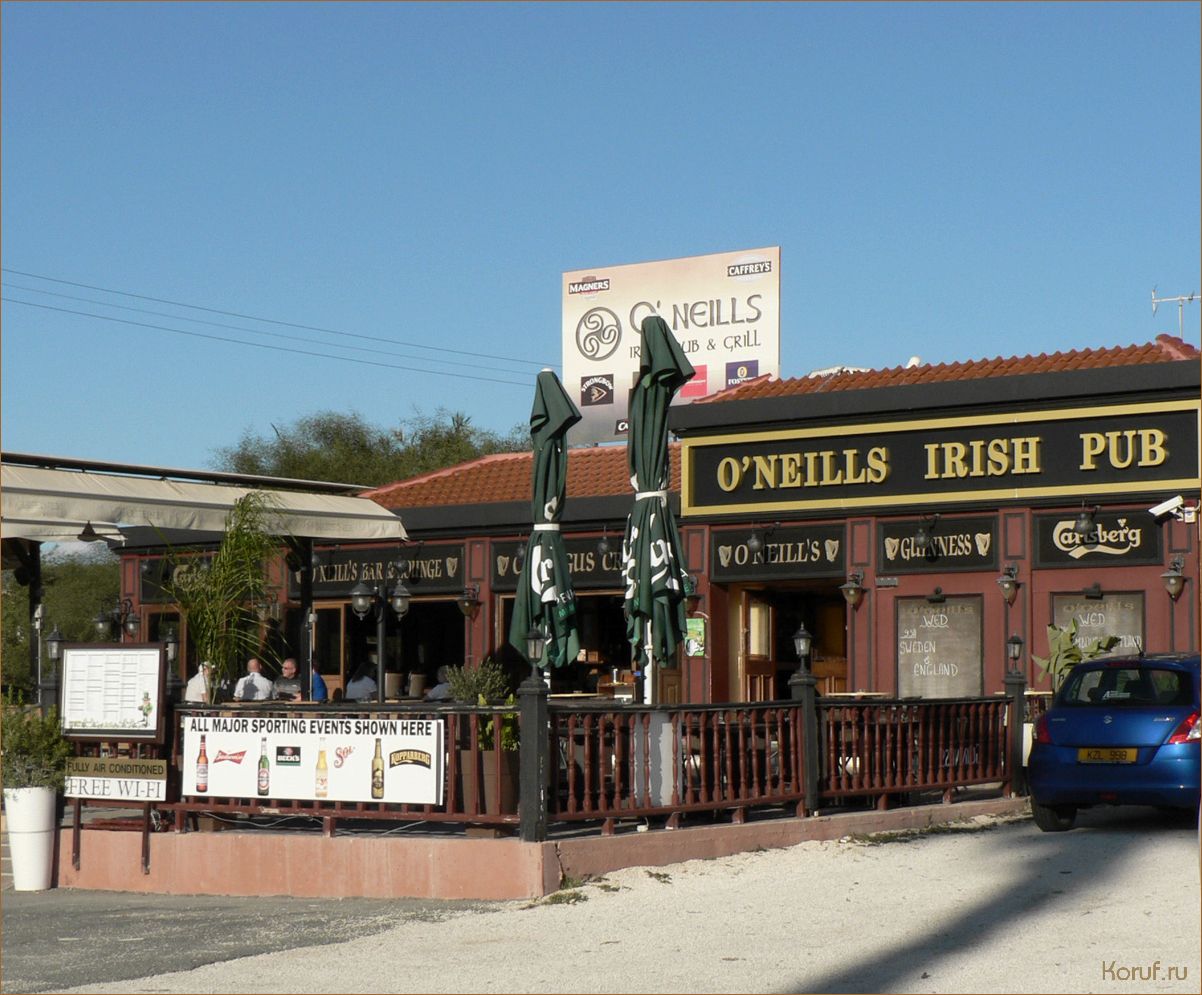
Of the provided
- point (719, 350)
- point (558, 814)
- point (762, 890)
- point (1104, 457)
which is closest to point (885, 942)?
point (762, 890)

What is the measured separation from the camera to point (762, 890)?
418 inches

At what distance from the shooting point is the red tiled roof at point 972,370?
2172 cm

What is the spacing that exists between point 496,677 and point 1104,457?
7610 mm

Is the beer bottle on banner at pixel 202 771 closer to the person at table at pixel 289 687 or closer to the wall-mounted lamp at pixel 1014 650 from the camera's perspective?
the person at table at pixel 289 687

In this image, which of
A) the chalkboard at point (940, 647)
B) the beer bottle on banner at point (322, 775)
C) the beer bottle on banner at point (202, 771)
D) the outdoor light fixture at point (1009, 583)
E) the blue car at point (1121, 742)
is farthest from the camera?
the chalkboard at point (940, 647)

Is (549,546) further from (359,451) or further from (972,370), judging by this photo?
(359,451)

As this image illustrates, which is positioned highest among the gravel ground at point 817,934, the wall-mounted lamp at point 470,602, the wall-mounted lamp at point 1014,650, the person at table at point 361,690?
the wall-mounted lamp at point 470,602

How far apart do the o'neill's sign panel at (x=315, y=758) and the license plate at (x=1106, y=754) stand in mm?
5259

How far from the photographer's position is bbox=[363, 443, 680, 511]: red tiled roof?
2523 centimetres

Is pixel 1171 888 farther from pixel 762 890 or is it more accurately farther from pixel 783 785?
pixel 783 785

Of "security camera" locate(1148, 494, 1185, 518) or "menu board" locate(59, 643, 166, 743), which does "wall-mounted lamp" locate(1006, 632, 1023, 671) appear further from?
"menu board" locate(59, 643, 166, 743)

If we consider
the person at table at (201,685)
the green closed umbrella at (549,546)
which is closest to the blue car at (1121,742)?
the green closed umbrella at (549,546)

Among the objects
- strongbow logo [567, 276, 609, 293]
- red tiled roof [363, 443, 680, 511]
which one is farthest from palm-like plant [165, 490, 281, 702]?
strongbow logo [567, 276, 609, 293]

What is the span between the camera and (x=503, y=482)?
26.6m
